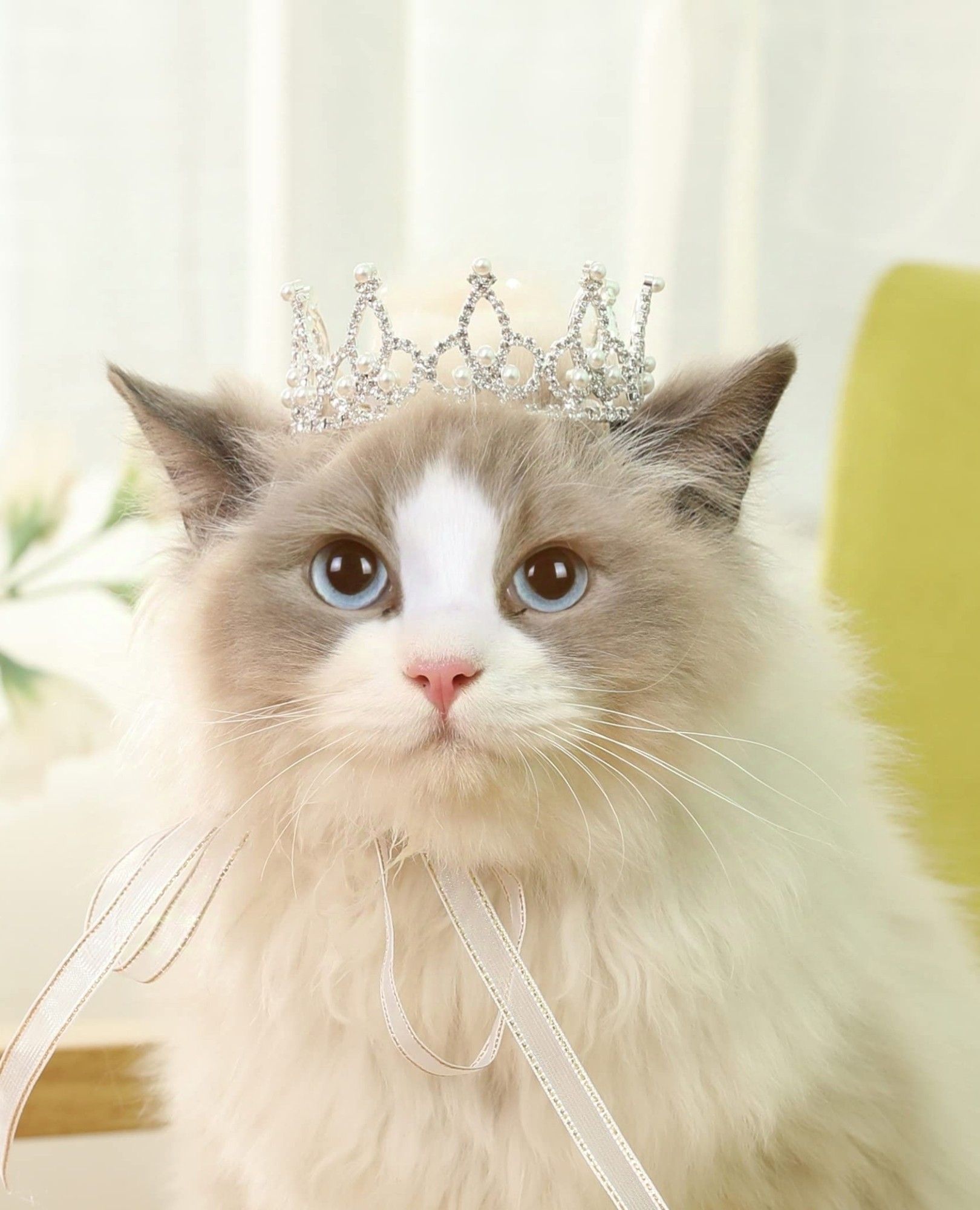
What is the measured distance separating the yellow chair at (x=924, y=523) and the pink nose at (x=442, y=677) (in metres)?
0.74

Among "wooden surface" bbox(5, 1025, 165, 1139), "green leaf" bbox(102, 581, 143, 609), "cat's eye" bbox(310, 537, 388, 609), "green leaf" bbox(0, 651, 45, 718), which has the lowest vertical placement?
"wooden surface" bbox(5, 1025, 165, 1139)

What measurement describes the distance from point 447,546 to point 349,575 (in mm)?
74

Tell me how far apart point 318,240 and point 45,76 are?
38 cm

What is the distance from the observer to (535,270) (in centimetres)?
105

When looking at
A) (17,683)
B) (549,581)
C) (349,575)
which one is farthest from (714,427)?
(17,683)

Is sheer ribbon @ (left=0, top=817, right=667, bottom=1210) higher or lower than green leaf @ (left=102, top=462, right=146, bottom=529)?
lower

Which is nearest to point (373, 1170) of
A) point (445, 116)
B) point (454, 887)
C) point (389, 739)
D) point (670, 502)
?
point (454, 887)

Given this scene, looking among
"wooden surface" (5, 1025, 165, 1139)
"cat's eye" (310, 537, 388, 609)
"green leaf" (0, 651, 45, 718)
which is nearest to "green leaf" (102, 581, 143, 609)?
"green leaf" (0, 651, 45, 718)

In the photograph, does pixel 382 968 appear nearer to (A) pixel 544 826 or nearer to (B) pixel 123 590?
(A) pixel 544 826

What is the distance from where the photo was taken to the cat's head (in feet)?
2.31

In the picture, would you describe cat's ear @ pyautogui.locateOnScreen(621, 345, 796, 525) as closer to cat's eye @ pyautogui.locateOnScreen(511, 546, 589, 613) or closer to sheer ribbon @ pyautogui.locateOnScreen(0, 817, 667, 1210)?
cat's eye @ pyautogui.locateOnScreen(511, 546, 589, 613)

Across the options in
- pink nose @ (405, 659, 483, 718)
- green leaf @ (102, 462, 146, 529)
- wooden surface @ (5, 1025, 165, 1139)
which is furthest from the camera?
wooden surface @ (5, 1025, 165, 1139)

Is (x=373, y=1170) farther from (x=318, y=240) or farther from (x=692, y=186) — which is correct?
(x=692, y=186)

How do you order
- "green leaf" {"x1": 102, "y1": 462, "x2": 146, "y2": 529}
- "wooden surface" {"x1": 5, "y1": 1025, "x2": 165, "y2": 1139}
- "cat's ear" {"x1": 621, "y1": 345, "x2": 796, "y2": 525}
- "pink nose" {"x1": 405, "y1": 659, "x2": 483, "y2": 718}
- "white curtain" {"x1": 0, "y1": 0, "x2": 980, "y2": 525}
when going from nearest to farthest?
"pink nose" {"x1": 405, "y1": 659, "x2": 483, "y2": 718}
"cat's ear" {"x1": 621, "y1": 345, "x2": 796, "y2": 525}
"green leaf" {"x1": 102, "y1": 462, "x2": 146, "y2": 529}
"wooden surface" {"x1": 5, "y1": 1025, "x2": 165, "y2": 1139}
"white curtain" {"x1": 0, "y1": 0, "x2": 980, "y2": 525}
